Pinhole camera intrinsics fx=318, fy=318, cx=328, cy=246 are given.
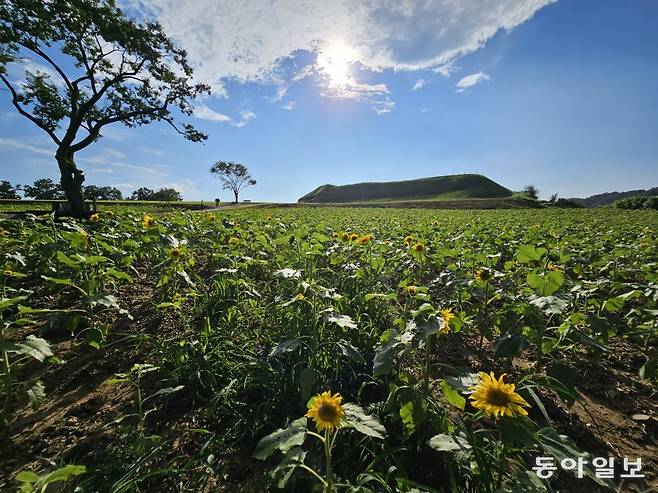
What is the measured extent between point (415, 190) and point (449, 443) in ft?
276

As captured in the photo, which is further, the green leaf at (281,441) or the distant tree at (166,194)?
the distant tree at (166,194)

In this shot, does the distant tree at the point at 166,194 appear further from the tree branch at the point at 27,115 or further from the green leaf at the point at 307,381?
the green leaf at the point at 307,381

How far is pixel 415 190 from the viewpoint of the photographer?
81188 millimetres

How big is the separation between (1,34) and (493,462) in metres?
22.6

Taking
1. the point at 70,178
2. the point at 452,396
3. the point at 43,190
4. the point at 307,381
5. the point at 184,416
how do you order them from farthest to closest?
1. the point at 43,190
2. the point at 70,178
3. the point at 184,416
4. the point at 307,381
5. the point at 452,396

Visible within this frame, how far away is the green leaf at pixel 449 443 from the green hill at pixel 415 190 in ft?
243

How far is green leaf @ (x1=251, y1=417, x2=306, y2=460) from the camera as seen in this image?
1138 millimetres

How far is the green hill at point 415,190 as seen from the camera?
7194cm

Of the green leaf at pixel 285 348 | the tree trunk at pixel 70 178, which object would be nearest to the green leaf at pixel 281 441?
the green leaf at pixel 285 348

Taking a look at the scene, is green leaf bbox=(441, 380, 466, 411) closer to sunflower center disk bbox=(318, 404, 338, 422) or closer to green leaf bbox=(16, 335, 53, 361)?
sunflower center disk bbox=(318, 404, 338, 422)

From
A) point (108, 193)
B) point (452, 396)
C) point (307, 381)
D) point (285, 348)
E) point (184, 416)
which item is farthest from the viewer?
point (108, 193)

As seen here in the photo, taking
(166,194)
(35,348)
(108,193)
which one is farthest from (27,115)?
(108,193)

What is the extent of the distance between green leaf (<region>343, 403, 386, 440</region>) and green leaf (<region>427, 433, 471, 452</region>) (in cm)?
22

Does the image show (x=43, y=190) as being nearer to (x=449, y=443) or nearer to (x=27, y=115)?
(x=27, y=115)
